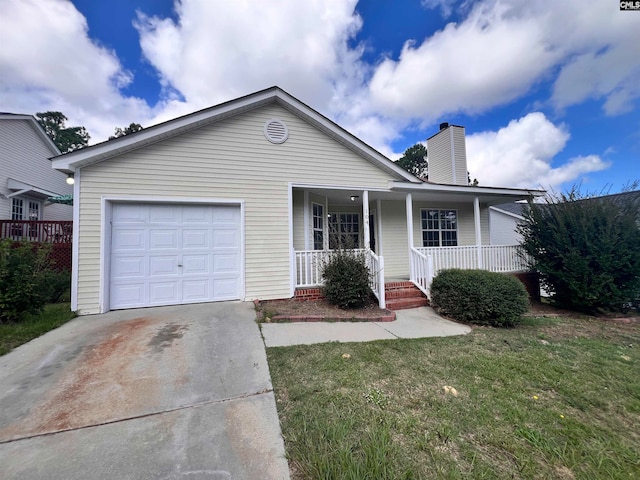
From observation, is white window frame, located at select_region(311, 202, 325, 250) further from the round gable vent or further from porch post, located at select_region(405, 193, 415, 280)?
porch post, located at select_region(405, 193, 415, 280)

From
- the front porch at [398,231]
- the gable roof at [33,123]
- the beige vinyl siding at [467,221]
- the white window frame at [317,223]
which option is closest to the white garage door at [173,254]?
the front porch at [398,231]

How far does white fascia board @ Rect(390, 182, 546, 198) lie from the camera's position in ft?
26.8

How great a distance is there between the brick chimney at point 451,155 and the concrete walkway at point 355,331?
7706 mm

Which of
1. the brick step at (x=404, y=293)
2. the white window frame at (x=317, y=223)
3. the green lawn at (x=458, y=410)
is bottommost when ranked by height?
the green lawn at (x=458, y=410)

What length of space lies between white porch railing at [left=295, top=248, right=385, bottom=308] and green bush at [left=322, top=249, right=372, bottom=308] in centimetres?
34

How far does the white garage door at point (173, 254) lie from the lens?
604cm

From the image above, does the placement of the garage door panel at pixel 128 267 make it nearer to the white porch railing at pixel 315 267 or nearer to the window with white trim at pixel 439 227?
the white porch railing at pixel 315 267

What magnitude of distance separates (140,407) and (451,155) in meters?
12.7

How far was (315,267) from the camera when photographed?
7.27 meters

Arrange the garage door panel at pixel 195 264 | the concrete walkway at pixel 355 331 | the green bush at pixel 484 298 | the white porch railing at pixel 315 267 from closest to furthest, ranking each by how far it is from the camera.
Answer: the concrete walkway at pixel 355 331 < the green bush at pixel 484 298 < the garage door panel at pixel 195 264 < the white porch railing at pixel 315 267

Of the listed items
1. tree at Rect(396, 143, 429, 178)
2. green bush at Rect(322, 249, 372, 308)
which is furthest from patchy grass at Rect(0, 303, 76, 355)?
tree at Rect(396, 143, 429, 178)

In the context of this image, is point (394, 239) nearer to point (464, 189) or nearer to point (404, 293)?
point (464, 189)

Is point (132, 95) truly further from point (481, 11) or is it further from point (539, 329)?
point (539, 329)

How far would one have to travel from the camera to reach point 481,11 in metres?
8.79
